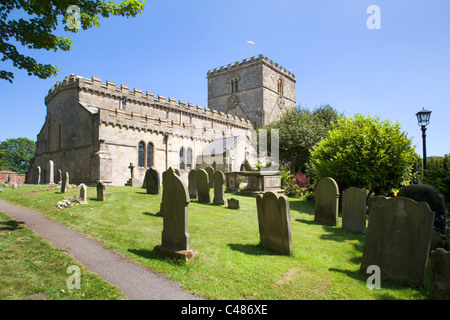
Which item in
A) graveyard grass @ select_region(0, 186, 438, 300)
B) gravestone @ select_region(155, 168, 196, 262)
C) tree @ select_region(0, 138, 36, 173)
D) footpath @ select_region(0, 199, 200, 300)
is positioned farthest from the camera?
tree @ select_region(0, 138, 36, 173)

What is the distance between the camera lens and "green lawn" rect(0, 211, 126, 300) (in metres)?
3.65

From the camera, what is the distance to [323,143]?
13.9 m

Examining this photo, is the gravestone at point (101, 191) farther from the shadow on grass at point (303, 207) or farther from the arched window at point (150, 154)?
the arched window at point (150, 154)

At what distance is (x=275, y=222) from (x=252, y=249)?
0.82 meters

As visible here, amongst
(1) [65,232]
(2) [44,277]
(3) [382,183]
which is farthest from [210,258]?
(3) [382,183]

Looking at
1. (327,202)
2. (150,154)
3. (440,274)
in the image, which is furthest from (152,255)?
(150,154)

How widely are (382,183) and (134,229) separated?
11.0 m

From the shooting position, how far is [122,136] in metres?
21.2

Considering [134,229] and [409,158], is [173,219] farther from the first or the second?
[409,158]

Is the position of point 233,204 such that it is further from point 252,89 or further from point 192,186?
point 252,89

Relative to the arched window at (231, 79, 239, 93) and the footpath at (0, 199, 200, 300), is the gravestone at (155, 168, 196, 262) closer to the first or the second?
the footpath at (0, 199, 200, 300)

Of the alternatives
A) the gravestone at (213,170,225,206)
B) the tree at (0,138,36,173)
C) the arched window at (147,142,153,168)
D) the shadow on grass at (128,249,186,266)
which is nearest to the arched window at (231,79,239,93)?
the arched window at (147,142,153,168)

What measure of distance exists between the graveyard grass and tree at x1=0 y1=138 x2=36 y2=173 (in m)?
64.1

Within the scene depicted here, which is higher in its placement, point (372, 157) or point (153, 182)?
point (372, 157)
